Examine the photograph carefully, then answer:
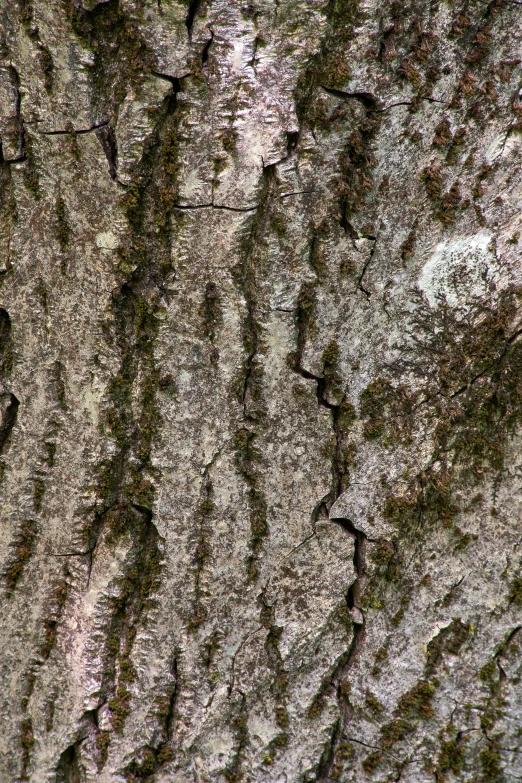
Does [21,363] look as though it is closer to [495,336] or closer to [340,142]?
[340,142]

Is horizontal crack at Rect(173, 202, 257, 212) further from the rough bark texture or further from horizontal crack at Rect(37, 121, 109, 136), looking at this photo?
horizontal crack at Rect(37, 121, 109, 136)

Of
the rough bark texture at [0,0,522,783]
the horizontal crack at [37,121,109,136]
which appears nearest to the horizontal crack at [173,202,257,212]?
the rough bark texture at [0,0,522,783]

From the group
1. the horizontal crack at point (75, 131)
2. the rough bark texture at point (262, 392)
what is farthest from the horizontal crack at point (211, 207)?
the horizontal crack at point (75, 131)

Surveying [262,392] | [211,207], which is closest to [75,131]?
[211,207]

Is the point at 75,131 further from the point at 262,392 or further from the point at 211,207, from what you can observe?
the point at 262,392

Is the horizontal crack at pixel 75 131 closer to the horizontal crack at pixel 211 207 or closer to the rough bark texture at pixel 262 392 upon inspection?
the rough bark texture at pixel 262 392

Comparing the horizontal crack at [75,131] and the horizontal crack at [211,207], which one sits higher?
the horizontal crack at [75,131]

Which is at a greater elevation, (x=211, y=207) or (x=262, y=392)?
(x=211, y=207)

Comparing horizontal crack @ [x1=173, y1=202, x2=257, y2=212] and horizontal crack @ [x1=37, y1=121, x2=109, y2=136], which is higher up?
horizontal crack @ [x1=37, y1=121, x2=109, y2=136]
